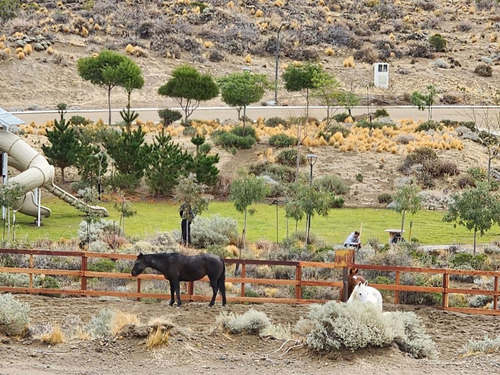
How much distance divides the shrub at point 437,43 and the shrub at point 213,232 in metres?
57.9

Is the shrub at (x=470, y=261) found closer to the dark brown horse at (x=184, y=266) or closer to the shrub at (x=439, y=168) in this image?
the dark brown horse at (x=184, y=266)

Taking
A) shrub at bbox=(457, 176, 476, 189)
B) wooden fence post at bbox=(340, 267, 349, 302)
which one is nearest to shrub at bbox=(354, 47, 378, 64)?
shrub at bbox=(457, 176, 476, 189)

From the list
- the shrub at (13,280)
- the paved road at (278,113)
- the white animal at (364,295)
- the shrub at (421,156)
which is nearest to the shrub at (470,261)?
the white animal at (364,295)

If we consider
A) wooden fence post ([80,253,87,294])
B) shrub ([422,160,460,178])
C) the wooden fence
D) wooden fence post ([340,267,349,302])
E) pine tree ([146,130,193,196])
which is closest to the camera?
wooden fence post ([340,267,349,302])

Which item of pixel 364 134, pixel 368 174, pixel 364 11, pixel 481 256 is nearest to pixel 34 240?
pixel 481 256

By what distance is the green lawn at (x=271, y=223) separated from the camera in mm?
33000

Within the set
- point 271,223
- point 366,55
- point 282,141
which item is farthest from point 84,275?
point 366,55

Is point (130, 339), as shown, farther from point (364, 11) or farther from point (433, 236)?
point (364, 11)

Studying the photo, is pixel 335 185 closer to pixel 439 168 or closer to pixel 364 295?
pixel 439 168

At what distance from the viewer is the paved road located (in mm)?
60062

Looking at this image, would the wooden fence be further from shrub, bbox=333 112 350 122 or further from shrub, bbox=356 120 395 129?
shrub, bbox=333 112 350 122

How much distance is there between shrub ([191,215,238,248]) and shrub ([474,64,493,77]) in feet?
173

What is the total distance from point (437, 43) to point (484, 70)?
22.9 feet

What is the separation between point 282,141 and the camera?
48.8 m
